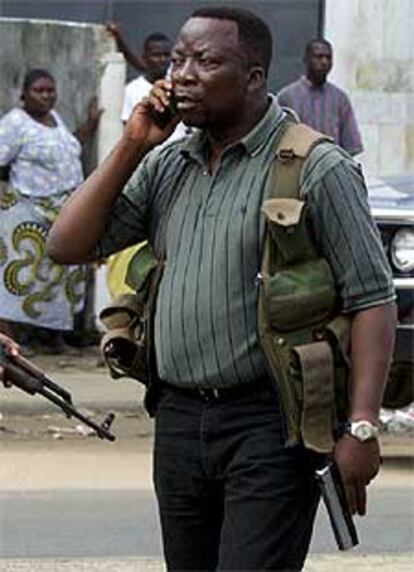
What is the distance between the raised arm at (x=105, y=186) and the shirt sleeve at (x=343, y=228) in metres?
0.39

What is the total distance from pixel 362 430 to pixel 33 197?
854 cm

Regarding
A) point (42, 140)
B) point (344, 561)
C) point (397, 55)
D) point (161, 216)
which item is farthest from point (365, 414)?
point (397, 55)

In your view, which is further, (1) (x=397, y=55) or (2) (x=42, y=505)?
(1) (x=397, y=55)

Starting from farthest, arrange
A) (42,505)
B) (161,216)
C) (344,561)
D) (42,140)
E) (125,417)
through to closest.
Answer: (42,140) < (125,417) < (42,505) < (344,561) < (161,216)

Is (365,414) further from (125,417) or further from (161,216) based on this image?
(125,417)

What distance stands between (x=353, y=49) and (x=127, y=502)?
6.80 metres

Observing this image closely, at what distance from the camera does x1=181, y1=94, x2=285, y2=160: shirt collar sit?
4367 mm

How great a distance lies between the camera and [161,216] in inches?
179

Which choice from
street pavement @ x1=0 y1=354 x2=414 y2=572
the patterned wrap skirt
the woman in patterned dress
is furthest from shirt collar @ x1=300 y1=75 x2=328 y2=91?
street pavement @ x1=0 y1=354 x2=414 y2=572

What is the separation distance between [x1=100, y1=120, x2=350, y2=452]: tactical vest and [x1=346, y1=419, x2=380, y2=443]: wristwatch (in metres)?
0.04

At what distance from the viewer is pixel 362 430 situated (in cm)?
420

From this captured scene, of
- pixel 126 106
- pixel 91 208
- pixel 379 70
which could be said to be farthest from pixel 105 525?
pixel 379 70

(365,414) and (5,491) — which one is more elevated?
(365,414)

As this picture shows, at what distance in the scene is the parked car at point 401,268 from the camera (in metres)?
9.29
